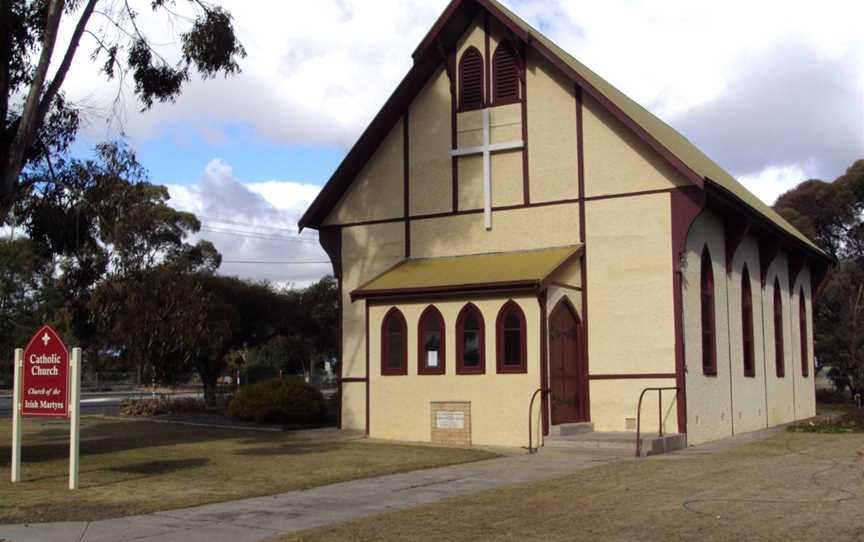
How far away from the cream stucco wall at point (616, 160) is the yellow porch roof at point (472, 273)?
5.57ft

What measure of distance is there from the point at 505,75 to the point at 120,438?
12498mm

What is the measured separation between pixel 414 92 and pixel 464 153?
232 centimetres

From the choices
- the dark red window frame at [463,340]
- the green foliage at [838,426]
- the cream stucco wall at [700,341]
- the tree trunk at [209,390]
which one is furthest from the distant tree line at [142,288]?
the green foliage at [838,426]

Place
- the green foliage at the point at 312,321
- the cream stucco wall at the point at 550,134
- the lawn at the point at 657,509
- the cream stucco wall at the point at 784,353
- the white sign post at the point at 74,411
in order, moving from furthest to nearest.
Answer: the green foliage at the point at 312,321 < the cream stucco wall at the point at 784,353 < the cream stucco wall at the point at 550,134 < the white sign post at the point at 74,411 < the lawn at the point at 657,509

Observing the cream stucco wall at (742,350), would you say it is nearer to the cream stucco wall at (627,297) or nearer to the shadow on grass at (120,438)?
the cream stucco wall at (627,297)

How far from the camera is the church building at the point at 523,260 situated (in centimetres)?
2077

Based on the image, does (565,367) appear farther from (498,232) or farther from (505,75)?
(505,75)

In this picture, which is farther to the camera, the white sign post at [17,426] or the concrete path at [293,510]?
the white sign post at [17,426]

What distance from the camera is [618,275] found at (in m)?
21.5

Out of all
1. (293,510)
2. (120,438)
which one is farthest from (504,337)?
(293,510)

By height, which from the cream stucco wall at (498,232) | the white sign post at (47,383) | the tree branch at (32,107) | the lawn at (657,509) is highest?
the tree branch at (32,107)

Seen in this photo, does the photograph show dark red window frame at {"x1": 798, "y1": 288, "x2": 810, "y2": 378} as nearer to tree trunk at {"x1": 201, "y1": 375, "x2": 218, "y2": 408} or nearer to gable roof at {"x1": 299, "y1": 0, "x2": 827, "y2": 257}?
gable roof at {"x1": 299, "y1": 0, "x2": 827, "y2": 257}

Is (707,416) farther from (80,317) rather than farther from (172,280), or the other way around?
(80,317)

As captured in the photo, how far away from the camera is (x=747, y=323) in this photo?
26.0m
